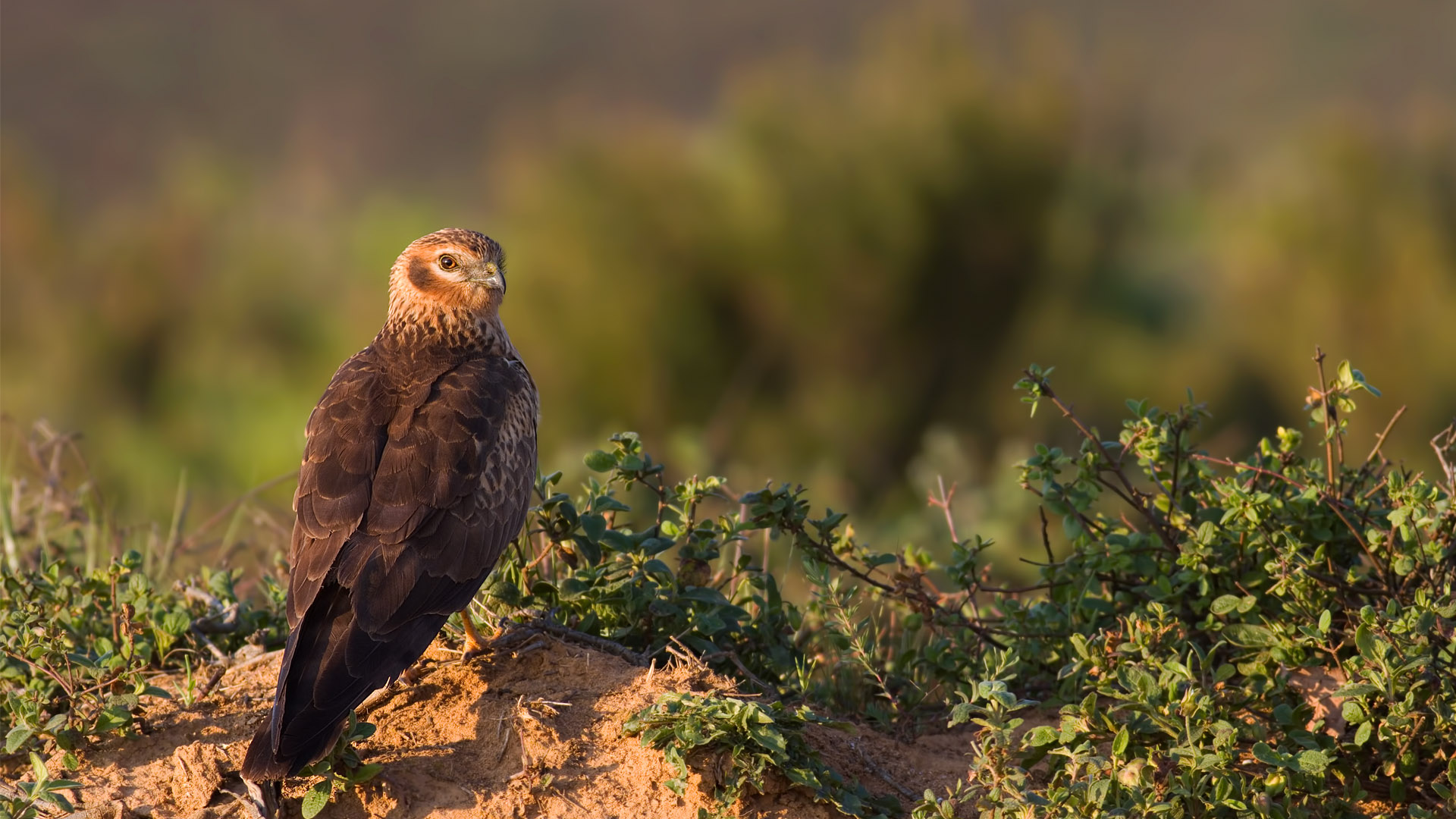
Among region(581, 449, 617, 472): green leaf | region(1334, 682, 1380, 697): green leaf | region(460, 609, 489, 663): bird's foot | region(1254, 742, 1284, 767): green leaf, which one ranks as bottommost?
region(460, 609, 489, 663): bird's foot

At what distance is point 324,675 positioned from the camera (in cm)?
366

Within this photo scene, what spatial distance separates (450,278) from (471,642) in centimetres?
159

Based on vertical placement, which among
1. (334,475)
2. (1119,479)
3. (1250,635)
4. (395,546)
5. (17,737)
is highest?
(1119,479)

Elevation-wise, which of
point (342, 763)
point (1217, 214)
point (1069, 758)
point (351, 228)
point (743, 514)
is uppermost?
point (1217, 214)

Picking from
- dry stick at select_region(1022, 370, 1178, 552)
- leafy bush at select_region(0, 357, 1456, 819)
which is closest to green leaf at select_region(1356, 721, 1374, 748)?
leafy bush at select_region(0, 357, 1456, 819)

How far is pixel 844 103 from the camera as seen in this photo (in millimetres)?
12328

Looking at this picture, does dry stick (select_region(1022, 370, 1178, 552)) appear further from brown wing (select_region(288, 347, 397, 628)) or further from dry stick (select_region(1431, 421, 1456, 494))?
brown wing (select_region(288, 347, 397, 628))

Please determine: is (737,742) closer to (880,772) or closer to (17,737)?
(880,772)

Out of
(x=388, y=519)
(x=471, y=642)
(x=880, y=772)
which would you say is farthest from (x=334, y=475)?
(x=880, y=772)

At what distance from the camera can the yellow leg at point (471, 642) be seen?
13.6 ft

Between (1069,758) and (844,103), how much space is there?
30.5 feet

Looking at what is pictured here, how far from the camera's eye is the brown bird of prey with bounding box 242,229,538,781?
3.65 metres

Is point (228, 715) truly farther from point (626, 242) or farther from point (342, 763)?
point (626, 242)

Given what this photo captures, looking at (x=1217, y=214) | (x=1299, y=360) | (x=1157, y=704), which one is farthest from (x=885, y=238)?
(x=1157, y=704)
